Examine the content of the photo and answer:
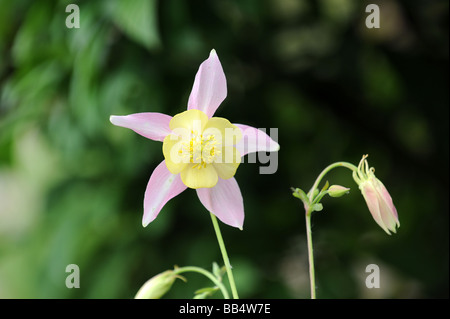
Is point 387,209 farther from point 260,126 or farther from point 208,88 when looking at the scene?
point 260,126

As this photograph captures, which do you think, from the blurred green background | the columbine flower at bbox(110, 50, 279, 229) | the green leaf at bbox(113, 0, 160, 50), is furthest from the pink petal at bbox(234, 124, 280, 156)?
the blurred green background

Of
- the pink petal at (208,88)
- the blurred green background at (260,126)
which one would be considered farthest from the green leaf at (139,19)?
the pink petal at (208,88)

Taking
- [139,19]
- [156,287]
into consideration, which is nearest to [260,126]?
[139,19]

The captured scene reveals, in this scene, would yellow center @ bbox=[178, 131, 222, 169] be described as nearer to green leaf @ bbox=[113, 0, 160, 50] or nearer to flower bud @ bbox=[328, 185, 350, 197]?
flower bud @ bbox=[328, 185, 350, 197]

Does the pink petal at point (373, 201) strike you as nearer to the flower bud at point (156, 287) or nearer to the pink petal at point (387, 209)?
the pink petal at point (387, 209)
